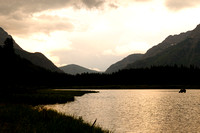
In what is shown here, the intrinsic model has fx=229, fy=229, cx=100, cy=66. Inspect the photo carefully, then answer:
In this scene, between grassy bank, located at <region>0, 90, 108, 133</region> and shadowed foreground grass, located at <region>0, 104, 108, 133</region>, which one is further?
grassy bank, located at <region>0, 90, 108, 133</region>

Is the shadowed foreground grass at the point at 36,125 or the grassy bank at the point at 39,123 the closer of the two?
the shadowed foreground grass at the point at 36,125

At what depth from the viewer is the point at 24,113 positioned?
28.8 m

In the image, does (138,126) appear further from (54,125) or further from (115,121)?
(54,125)

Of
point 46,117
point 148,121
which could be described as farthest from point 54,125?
point 148,121

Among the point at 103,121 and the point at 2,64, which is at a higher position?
the point at 2,64

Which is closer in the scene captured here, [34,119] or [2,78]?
[34,119]

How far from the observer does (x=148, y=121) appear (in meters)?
36.4

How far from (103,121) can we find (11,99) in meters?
32.7

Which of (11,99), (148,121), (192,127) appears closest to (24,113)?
(148,121)

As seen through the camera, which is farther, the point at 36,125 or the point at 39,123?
the point at 39,123

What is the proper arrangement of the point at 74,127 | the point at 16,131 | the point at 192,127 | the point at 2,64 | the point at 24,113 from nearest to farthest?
the point at 16,131, the point at 74,127, the point at 24,113, the point at 192,127, the point at 2,64

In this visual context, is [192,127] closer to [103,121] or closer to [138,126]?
[138,126]

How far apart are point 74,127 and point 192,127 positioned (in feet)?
58.6

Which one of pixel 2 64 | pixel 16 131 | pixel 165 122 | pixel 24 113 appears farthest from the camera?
pixel 2 64
